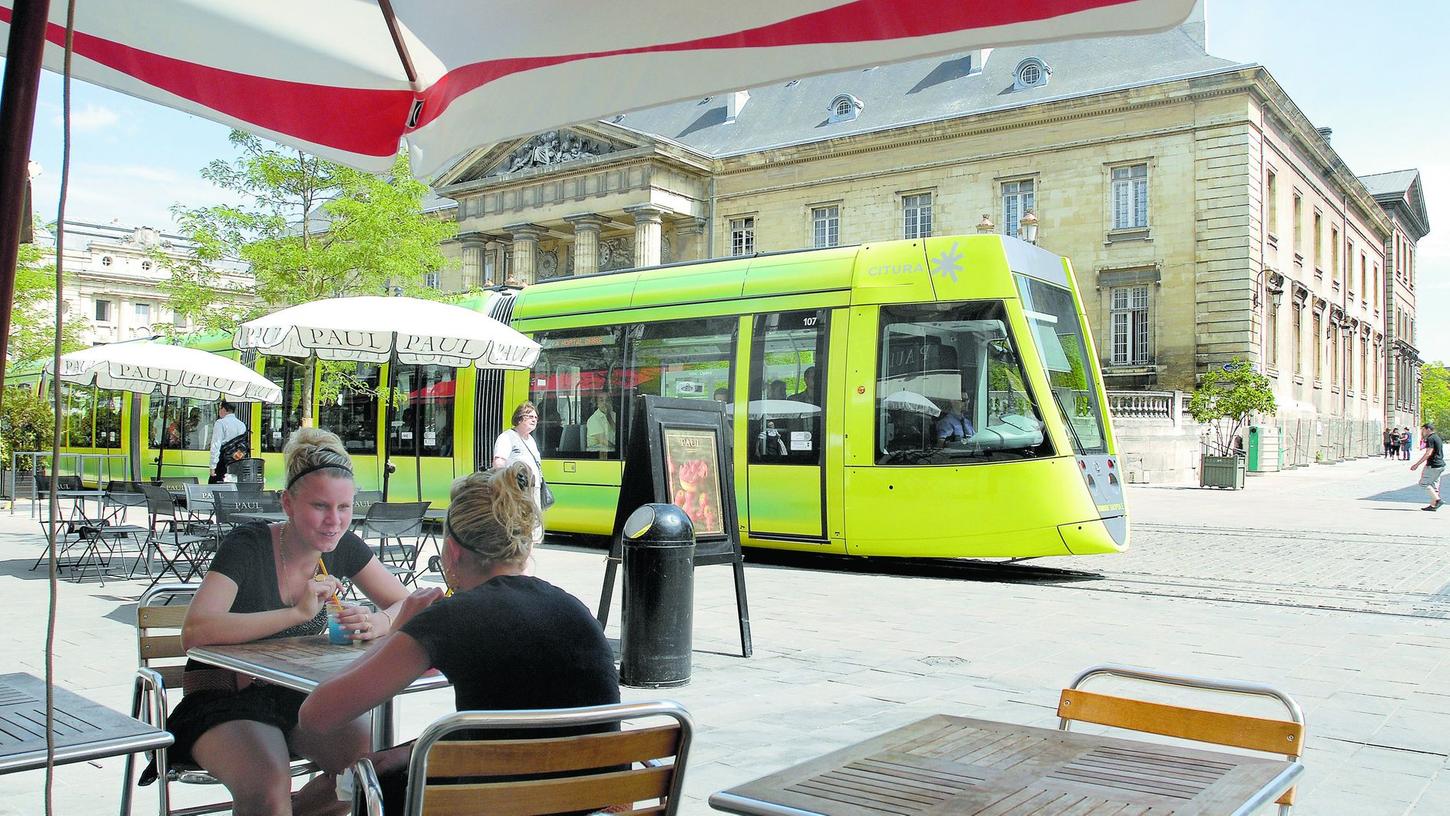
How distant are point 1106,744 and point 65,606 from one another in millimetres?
8667

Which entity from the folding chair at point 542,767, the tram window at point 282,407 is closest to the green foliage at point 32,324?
the tram window at point 282,407

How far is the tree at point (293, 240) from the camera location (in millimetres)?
15938

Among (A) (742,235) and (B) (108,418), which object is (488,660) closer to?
(B) (108,418)

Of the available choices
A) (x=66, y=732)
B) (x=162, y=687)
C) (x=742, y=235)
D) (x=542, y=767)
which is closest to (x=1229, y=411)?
(x=742, y=235)

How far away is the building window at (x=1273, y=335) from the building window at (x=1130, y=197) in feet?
17.2

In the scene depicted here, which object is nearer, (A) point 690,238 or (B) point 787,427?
(B) point 787,427

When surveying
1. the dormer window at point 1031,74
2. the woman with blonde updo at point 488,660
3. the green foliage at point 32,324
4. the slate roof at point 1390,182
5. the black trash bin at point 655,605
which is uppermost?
the slate roof at point 1390,182

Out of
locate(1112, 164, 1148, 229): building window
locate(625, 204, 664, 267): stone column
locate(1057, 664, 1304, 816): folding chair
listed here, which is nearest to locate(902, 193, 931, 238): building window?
locate(1112, 164, 1148, 229): building window

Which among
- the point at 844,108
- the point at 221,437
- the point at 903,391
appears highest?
the point at 844,108

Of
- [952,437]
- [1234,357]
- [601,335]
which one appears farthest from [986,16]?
[1234,357]

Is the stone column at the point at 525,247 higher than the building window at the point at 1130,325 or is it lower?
higher

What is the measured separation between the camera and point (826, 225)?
141 feet

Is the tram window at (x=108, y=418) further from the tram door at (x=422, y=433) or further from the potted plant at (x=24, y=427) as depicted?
the tram door at (x=422, y=433)

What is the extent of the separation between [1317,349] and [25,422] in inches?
1690
